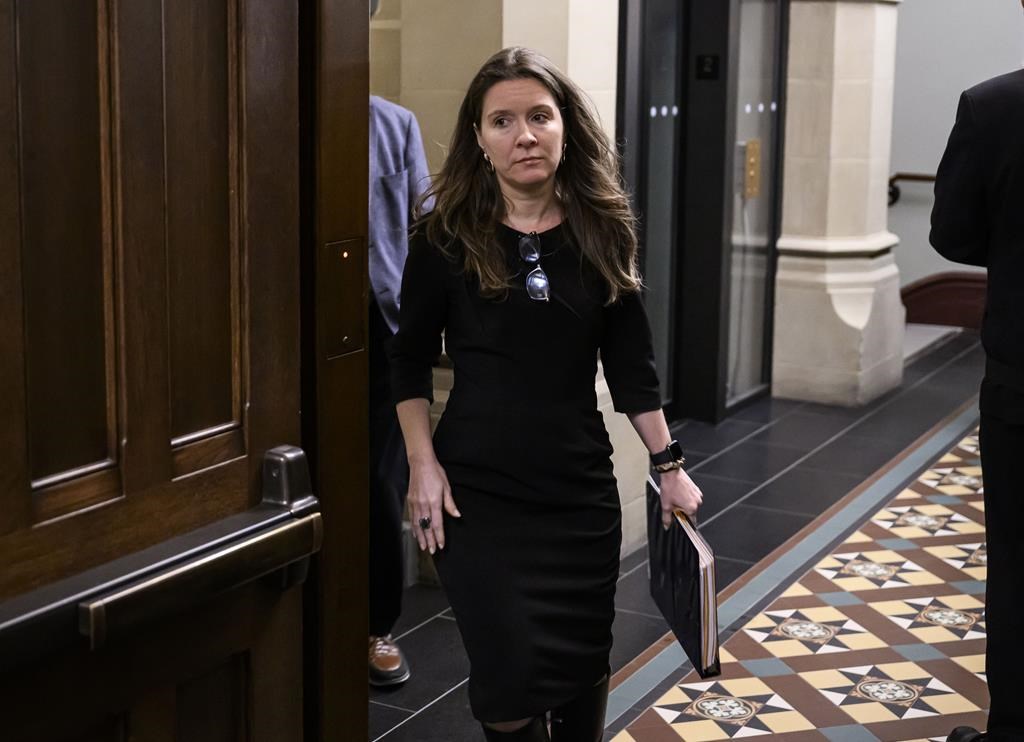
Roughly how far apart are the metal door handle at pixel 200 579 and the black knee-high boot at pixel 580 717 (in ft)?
4.25

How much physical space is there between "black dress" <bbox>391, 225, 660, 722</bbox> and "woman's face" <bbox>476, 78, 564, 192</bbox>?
0.40 ft

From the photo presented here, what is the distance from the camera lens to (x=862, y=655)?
4516mm

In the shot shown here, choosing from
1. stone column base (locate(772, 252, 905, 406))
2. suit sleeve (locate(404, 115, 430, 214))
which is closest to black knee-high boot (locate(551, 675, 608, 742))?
suit sleeve (locate(404, 115, 430, 214))

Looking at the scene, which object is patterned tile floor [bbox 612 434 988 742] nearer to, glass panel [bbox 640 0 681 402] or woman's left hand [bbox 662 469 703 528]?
woman's left hand [bbox 662 469 703 528]

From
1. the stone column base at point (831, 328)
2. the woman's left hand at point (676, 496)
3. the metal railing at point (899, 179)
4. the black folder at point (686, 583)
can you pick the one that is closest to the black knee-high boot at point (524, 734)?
the black folder at point (686, 583)

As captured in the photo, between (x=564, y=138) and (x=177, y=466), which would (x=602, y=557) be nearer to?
(x=564, y=138)

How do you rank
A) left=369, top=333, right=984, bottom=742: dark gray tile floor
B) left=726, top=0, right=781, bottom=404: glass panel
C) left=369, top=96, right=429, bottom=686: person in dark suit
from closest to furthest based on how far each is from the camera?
left=369, top=96, right=429, bottom=686: person in dark suit, left=369, top=333, right=984, bottom=742: dark gray tile floor, left=726, top=0, right=781, bottom=404: glass panel

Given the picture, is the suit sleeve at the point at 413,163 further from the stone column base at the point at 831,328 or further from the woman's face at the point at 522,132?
the stone column base at the point at 831,328

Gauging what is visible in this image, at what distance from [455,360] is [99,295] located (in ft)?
4.70

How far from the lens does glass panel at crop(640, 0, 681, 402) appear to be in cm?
738

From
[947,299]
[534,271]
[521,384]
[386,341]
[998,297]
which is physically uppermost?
[534,271]

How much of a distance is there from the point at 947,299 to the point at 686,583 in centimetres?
923

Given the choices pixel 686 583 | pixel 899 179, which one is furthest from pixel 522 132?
pixel 899 179

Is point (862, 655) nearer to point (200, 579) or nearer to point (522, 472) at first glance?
point (522, 472)
